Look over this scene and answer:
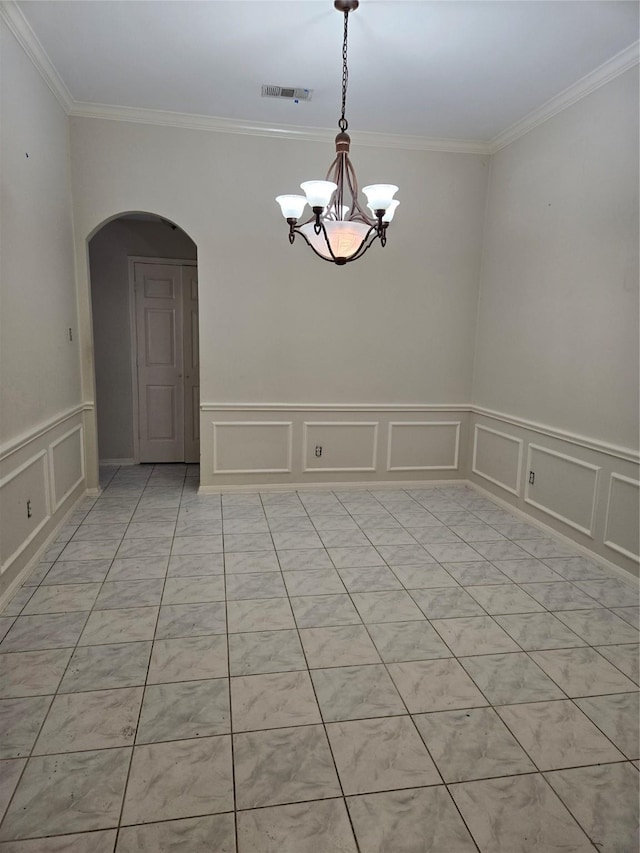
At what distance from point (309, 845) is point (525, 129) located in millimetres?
4701

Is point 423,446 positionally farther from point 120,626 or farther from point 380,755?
point 380,755

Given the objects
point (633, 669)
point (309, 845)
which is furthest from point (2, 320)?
point (633, 669)

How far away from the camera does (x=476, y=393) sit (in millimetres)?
5004

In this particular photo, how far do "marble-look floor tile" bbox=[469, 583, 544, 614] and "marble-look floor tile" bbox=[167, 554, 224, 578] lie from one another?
1.53m

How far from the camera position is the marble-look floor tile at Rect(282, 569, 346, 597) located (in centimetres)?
299

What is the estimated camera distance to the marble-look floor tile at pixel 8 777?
162 cm

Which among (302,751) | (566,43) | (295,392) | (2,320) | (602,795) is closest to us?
(602,795)

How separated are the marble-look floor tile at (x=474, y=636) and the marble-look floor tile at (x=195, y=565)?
1356mm

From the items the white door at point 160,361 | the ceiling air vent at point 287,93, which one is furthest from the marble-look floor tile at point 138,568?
the ceiling air vent at point 287,93

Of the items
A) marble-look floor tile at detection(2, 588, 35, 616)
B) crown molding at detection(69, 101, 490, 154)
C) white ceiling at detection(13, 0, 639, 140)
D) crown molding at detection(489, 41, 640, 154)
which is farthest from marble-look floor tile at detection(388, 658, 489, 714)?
crown molding at detection(69, 101, 490, 154)

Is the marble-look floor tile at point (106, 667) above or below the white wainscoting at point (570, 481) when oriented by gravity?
below

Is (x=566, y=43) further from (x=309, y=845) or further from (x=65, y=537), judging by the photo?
(x=65, y=537)

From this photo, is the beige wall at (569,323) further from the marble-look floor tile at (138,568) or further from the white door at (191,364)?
the white door at (191,364)

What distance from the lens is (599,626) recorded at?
2.71 metres
